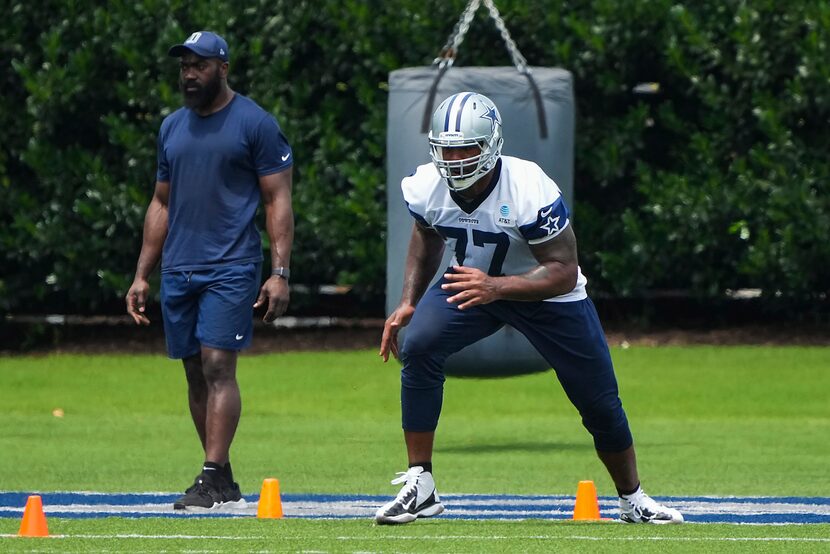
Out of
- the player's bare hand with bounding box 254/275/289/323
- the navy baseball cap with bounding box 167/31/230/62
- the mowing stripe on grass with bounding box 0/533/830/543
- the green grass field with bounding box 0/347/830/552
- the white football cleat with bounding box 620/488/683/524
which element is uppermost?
the navy baseball cap with bounding box 167/31/230/62

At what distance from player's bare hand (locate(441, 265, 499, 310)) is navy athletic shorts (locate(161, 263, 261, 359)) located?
160cm

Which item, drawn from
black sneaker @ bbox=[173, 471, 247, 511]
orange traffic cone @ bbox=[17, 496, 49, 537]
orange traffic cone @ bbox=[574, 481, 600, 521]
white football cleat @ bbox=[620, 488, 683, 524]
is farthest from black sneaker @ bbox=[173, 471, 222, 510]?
white football cleat @ bbox=[620, 488, 683, 524]

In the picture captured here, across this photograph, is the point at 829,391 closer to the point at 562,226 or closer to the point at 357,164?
the point at 357,164

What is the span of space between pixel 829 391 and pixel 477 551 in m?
10.3

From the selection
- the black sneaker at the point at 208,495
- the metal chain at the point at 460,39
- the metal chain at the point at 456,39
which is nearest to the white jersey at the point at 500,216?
the black sneaker at the point at 208,495

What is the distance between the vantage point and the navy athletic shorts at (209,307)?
8.97 meters

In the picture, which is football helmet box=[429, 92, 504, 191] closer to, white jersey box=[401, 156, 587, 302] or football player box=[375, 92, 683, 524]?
football player box=[375, 92, 683, 524]

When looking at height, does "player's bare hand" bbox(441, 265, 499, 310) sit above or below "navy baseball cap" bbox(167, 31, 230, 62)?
below

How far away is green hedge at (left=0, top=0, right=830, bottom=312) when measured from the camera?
18.0m

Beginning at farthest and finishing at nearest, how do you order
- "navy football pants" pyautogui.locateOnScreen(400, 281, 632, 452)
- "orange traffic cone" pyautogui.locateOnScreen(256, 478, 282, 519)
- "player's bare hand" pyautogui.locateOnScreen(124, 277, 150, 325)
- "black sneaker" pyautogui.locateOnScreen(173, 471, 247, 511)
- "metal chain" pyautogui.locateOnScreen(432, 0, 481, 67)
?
1. "metal chain" pyautogui.locateOnScreen(432, 0, 481, 67)
2. "player's bare hand" pyautogui.locateOnScreen(124, 277, 150, 325)
3. "black sneaker" pyautogui.locateOnScreen(173, 471, 247, 511)
4. "orange traffic cone" pyautogui.locateOnScreen(256, 478, 282, 519)
5. "navy football pants" pyautogui.locateOnScreen(400, 281, 632, 452)

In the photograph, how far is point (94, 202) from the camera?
19047 mm

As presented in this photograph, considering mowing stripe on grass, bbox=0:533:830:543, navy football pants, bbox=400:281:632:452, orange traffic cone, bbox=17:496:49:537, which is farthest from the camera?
navy football pants, bbox=400:281:632:452

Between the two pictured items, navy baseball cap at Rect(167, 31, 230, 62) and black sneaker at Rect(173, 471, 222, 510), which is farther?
navy baseball cap at Rect(167, 31, 230, 62)

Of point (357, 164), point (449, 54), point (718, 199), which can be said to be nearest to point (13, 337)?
point (357, 164)
